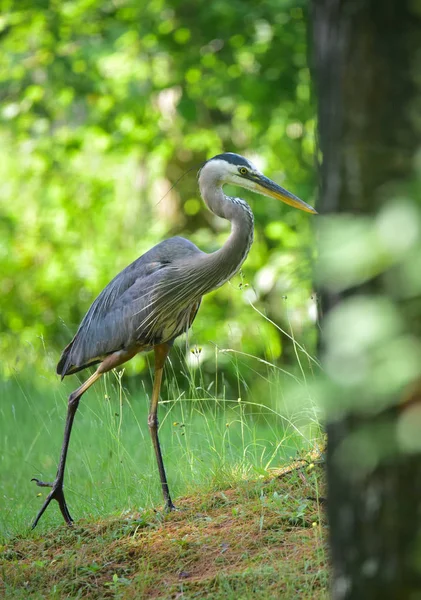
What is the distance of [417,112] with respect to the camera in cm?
178

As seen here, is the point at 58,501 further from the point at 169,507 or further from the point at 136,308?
the point at 136,308

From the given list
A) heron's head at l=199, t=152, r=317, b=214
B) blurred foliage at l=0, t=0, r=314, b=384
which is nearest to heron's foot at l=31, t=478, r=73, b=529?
heron's head at l=199, t=152, r=317, b=214

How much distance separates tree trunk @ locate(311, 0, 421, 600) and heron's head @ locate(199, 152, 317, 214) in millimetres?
2682

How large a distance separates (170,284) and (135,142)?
19.3ft

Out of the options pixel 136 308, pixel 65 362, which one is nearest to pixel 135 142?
pixel 65 362

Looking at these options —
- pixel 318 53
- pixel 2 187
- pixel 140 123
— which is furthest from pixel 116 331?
pixel 2 187

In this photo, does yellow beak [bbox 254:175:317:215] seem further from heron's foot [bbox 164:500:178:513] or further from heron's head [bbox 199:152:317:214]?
heron's foot [bbox 164:500:178:513]

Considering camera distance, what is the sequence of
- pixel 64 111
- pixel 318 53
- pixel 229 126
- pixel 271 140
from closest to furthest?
pixel 318 53 < pixel 271 140 < pixel 64 111 < pixel 229 126

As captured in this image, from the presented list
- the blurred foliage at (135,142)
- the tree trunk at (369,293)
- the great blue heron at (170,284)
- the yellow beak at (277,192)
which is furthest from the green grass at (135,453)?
the blurred foliage at (135,142)

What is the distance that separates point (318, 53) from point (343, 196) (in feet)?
1.12

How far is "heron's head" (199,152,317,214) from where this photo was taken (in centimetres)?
464

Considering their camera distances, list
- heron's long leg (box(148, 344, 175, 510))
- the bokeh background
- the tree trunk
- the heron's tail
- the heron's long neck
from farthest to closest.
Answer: the bokeh background, the heron's tail, the heron's long neck, heron's long leg (box(148, 344, 175, 510)), the tree trunk

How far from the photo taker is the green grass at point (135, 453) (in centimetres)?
420

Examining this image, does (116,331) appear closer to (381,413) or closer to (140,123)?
(381,413)
